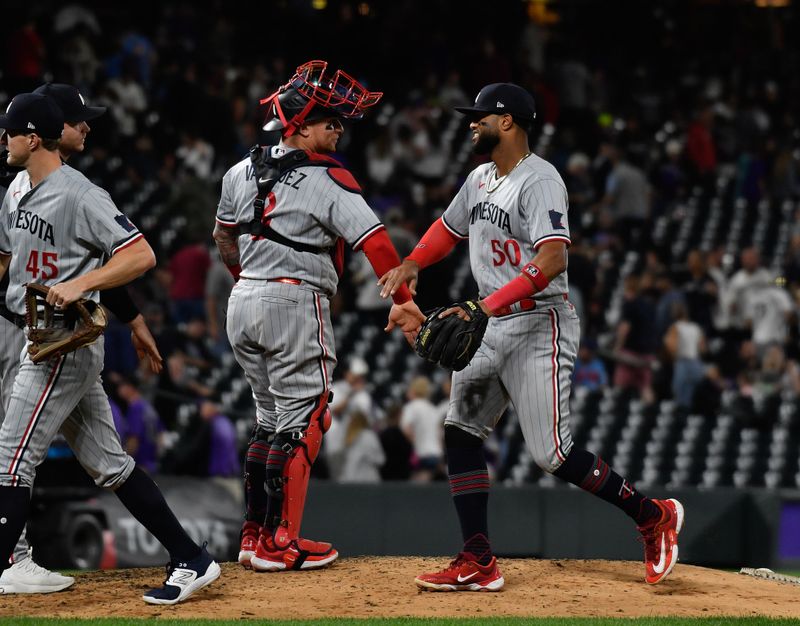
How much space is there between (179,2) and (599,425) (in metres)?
7.81

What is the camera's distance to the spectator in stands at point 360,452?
38.7ft

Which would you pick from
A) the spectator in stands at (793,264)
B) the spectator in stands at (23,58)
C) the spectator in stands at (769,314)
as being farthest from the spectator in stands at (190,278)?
the spectator in stands at (793,264)

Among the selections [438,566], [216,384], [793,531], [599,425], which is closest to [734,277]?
[599,425]

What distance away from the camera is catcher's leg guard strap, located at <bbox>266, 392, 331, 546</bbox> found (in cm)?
621

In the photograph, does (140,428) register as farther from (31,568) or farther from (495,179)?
(495,179)

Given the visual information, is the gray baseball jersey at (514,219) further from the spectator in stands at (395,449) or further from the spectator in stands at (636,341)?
the spectator in stands at (636,341)

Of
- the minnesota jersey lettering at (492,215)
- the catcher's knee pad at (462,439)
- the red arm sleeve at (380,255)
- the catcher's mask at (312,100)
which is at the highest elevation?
the catcher's mask at (312,100)

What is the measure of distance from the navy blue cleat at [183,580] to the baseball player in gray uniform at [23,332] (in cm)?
58

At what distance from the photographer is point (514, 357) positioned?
6.01 metres

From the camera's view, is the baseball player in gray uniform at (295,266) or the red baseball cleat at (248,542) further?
the red baseball cleat at (248,542)

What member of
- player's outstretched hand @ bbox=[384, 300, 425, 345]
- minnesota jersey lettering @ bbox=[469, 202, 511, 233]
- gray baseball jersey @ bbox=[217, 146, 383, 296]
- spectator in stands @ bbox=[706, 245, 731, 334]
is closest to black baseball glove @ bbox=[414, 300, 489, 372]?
player's outstretched hand @ bbox=[384, 300, 425, 345]

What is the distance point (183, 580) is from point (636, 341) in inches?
349

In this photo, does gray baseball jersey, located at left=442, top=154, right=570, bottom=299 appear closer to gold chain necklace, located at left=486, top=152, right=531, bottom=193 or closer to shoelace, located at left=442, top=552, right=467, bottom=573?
gold chain necklace, located at left=486, top=152, right=531, bottom=193

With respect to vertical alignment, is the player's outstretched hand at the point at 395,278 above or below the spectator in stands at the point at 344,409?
above
